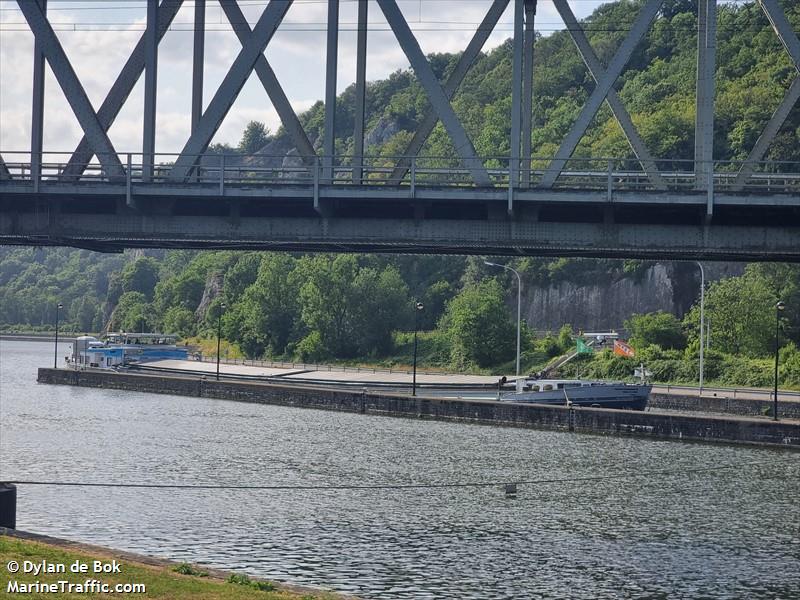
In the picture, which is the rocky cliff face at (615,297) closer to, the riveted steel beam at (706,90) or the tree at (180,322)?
the tree at (180,322)

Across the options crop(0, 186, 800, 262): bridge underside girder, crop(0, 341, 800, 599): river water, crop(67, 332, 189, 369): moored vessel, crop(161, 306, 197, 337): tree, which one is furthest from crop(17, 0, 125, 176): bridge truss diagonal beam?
crop(161, 306, 197, 337): tree

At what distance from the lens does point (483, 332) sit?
116188 millimetres

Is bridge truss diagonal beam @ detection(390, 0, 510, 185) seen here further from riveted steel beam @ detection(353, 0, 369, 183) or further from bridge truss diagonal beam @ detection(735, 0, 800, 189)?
bridge truss diagonal beam @ detection(735, 0, 800, 189)

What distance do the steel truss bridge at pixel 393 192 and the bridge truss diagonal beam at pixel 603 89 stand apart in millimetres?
60

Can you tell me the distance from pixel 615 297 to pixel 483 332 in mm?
13655

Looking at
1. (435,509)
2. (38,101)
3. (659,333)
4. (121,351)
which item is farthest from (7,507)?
(121,351)

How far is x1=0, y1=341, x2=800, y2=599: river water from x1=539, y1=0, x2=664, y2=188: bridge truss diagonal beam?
10.9m

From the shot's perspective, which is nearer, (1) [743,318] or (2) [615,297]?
(1) [743,318]

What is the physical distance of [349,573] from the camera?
101 feet

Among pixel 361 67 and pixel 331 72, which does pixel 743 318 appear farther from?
pixel 331 72

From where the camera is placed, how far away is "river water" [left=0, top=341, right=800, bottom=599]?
31.4 metres

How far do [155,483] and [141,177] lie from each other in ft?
52.2

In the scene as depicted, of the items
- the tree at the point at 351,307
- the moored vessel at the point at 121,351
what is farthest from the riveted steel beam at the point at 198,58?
the tree at the point at 351,307

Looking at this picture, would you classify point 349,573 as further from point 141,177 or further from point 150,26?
point 150,26
